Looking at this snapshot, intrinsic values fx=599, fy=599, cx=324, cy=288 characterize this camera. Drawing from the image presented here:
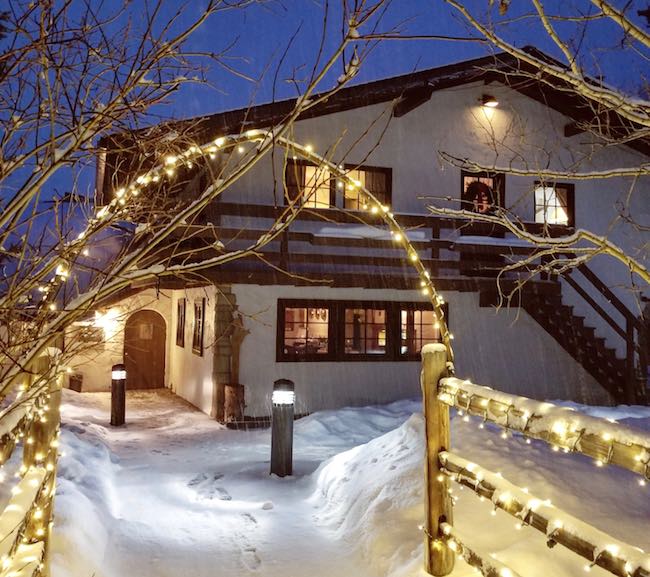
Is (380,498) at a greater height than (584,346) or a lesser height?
lesser

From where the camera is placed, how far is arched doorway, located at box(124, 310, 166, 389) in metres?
18.8

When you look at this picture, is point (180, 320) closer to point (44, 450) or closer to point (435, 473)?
point (44, 450)

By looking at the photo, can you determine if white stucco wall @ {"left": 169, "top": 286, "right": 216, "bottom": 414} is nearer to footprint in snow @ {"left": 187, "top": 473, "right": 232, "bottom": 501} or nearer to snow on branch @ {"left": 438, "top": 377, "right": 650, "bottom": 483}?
footprint in snow @ {"left": 187, "top": 473, "right": 232, "bottom": 501}

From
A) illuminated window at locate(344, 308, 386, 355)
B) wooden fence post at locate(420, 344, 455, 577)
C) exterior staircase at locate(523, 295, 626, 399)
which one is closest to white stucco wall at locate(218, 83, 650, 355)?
exterior staircase at locate(523, 295, 626, 399)

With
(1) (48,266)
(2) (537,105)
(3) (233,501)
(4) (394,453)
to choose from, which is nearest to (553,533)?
(1) (48,266)

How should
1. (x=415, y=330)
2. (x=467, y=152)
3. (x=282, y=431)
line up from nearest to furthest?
(x=282, y=431), (x=415, y=330), (x=467, y=152)

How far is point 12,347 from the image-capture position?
3109 millimetres

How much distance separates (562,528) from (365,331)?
11143 mm

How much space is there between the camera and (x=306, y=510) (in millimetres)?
7086

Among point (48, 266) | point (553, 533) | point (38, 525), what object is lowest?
point (38, 525)

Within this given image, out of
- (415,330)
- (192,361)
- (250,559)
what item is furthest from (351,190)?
(250,559)

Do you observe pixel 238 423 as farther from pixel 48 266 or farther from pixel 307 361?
pixel 48 266

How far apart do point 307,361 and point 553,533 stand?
34.9 ft

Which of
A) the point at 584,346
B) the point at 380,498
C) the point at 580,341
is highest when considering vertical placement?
the point at 580,341
